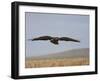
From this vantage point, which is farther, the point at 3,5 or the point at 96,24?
the point at 96,24

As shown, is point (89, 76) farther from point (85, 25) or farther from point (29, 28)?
point (29, 28)

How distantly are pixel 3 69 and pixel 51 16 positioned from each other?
0.32 meters

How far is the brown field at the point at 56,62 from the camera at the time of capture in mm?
1208

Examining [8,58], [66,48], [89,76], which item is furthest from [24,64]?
[89,76]

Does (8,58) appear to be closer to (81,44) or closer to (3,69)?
(3,69)

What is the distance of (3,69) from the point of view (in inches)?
46.9

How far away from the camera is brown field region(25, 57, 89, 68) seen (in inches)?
47.5

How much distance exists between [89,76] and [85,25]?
244 mm

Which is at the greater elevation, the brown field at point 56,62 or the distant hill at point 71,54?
the distant hill at point 71,54

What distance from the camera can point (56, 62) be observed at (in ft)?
4.12

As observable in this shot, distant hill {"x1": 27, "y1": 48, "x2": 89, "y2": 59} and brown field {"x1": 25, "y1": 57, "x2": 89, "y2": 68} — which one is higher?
distant hill {"x1": 27, "y1": 48, "x2": 89, "y2": 59}

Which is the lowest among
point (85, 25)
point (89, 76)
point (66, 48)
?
point (89, 76)

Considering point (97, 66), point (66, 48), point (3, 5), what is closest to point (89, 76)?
point (97, 66)

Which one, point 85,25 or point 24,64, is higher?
point 85,25
